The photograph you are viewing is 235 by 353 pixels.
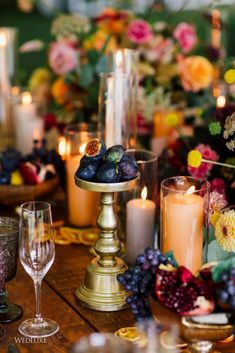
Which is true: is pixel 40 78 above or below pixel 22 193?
above

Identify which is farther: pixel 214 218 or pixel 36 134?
pixel 36 134

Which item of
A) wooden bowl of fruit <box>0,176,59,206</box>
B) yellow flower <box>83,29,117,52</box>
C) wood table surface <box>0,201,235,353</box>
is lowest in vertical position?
wood table surface <box>0,201,235,353</box>

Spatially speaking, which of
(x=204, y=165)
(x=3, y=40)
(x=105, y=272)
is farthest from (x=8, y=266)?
(x=3, y=40)

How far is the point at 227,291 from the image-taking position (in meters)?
1.10

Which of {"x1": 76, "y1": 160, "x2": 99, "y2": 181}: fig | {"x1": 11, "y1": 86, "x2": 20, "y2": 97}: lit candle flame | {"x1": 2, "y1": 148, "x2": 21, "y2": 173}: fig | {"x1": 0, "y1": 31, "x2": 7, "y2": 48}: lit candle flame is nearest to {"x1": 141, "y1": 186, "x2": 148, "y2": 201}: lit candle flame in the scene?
{"x1": 76, "y1": 160, "x2": 99, "y2": 181}: fig

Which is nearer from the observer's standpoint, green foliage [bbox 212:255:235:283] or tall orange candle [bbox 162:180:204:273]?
green foliage [bbox 212:255:235:283]

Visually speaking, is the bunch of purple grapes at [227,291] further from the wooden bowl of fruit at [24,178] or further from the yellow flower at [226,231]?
the wooden bowl of fruit at [24,178]

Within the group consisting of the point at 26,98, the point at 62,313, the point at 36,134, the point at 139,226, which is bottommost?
the point at 62,313

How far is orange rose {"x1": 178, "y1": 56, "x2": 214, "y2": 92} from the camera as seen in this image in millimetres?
2418

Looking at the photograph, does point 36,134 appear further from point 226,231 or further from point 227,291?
point 227,291

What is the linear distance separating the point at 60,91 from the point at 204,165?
950mm

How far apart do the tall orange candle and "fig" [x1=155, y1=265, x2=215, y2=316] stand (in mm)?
241

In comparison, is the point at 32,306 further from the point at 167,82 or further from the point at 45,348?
the point at 167,82

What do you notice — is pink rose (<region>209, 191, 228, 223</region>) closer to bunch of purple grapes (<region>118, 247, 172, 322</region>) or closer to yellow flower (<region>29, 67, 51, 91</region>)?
bunch of purple grapes (<region>118, 247, 172, 322</region>)
